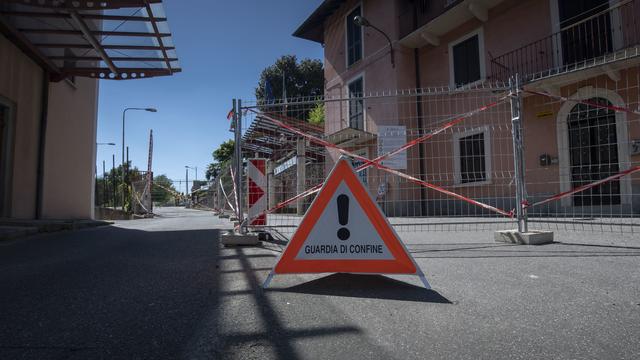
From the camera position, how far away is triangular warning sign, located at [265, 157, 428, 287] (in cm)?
320

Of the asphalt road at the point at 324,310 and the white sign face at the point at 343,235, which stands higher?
the white sign face at the point at 343,235

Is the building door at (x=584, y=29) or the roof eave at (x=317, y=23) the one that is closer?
the building door at (x=584, y=29)

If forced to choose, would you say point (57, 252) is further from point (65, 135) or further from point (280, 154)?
point (65, 135)

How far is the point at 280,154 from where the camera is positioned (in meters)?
10.3

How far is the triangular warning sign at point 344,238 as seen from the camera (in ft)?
10.5

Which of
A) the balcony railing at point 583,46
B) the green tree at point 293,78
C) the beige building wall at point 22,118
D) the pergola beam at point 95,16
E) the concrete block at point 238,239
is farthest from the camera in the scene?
the green tree at point 293,78

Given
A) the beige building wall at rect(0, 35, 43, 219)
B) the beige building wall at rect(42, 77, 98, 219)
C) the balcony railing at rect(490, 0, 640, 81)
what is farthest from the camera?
the beige building wall at rect(42, 77, 98, 219)

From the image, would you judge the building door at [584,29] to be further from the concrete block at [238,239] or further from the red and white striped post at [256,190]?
the concrete block at [238,239]

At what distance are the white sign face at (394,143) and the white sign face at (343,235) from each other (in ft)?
17.8

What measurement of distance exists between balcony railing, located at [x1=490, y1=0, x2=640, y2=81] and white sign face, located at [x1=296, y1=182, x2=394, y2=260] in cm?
759

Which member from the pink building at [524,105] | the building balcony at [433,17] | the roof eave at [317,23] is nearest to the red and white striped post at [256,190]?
the pink building at [524,105]

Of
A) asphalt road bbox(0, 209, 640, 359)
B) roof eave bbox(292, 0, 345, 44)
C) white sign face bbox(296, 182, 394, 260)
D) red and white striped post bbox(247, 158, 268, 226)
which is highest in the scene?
roof eave bbox(292, 0, 345, 44)

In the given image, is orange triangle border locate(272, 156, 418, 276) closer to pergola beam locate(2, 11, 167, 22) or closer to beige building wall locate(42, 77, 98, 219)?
pergola beam locate(2, 11, 167, 22)

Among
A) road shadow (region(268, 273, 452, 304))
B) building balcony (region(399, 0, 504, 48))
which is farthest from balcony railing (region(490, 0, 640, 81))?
road shadow (region(268, 273, 452, 304))
